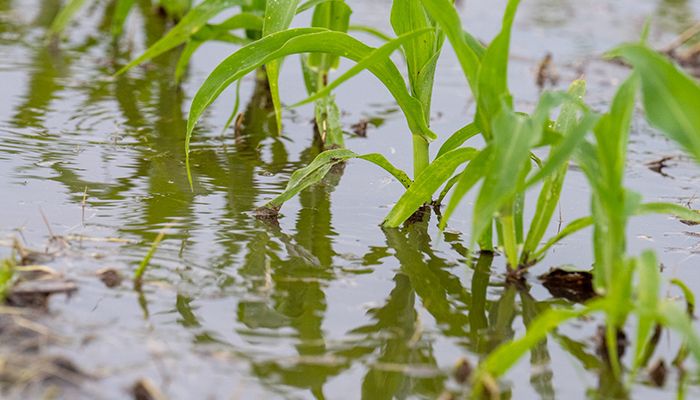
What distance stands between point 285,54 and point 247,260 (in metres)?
0.47

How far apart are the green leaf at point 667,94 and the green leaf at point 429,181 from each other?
1.62 ft

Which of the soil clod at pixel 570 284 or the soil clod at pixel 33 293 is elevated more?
the soil clod at pixel 570 284

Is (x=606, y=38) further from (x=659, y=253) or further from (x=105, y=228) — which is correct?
(x=105, y=228)

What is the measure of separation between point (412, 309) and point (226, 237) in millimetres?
520

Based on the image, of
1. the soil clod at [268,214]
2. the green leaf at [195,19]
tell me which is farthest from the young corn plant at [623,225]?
the green leaf at [195,19]

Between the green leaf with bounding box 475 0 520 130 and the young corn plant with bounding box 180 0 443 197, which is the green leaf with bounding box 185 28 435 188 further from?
the green leaf with bounding box 475 0 520 130

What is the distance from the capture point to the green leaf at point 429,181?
84.2 inches

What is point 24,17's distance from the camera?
463cm

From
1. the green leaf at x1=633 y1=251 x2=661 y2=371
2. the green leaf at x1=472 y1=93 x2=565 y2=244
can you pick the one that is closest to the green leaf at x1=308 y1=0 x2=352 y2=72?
the green leaf at x1=472 y1=93 x2=565 y2=244

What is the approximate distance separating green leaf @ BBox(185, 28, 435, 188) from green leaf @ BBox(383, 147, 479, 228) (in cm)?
16

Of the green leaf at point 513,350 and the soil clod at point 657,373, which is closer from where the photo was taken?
the green leaf at point 513,350

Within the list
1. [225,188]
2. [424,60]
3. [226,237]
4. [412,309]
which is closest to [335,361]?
[412,309]

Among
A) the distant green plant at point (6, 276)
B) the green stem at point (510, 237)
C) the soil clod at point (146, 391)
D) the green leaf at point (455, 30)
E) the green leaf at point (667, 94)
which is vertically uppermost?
the green leaf at point (455, 30)

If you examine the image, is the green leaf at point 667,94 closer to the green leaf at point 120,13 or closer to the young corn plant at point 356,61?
the young corn plant at point 356,61
